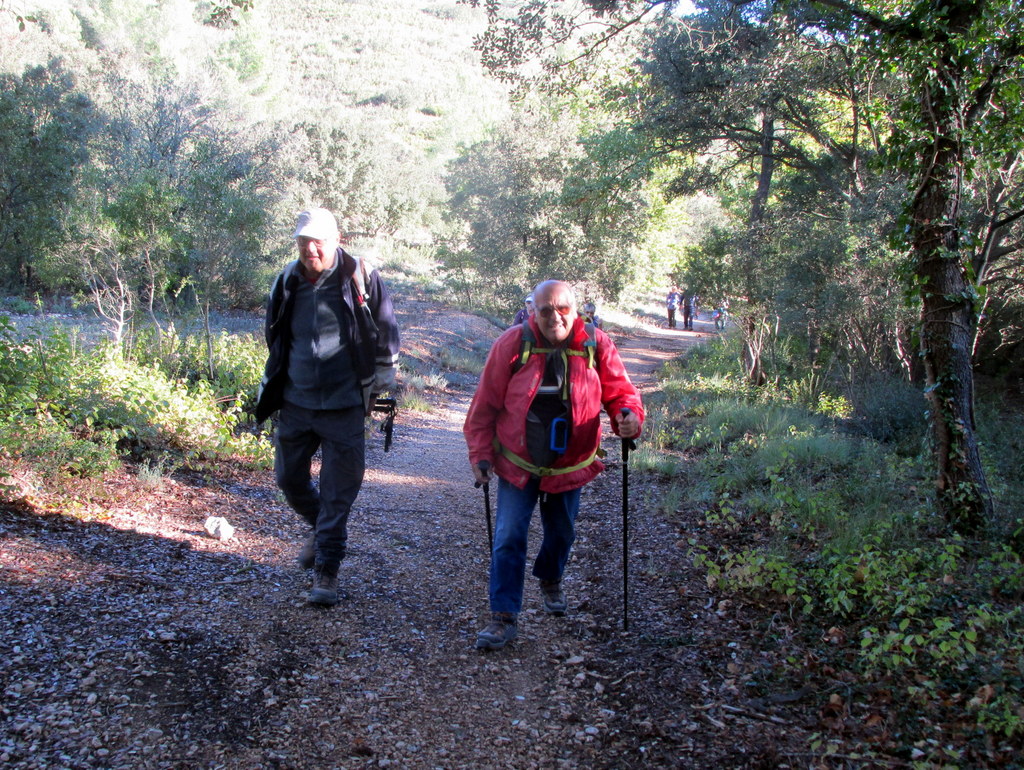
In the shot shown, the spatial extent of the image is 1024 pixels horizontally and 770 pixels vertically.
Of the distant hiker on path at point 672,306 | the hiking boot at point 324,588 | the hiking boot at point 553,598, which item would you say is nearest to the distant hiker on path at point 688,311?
the distant hiker on path at point 672,306

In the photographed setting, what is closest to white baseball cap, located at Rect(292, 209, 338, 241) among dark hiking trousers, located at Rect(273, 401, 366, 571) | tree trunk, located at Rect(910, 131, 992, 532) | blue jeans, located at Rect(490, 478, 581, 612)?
dark hiking trousers, located at Rect(273, 401, 366, 571)

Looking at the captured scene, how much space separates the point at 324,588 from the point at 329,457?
74cm

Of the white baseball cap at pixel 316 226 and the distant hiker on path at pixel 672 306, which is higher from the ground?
the distant hiker on path at pixel 672 306

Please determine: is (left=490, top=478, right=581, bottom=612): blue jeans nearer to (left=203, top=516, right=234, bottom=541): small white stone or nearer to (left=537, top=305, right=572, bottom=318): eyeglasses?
(left=537, top=305, right=572, bottom=318): eyeglasses

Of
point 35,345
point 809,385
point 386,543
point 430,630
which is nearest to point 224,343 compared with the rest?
point 35,345

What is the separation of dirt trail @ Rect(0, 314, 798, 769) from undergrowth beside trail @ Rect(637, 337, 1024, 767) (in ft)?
1.10

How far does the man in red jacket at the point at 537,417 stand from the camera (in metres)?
3.99

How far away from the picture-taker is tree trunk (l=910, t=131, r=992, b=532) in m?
5.29

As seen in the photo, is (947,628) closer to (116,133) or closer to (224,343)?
(224,343)

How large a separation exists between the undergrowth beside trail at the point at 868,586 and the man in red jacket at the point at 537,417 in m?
1.25

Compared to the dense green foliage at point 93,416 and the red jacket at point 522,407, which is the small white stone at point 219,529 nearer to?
the dense green foliage at point 93,416

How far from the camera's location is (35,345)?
20.7 ft

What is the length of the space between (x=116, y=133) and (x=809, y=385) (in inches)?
809

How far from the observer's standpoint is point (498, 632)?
410 centimetres
